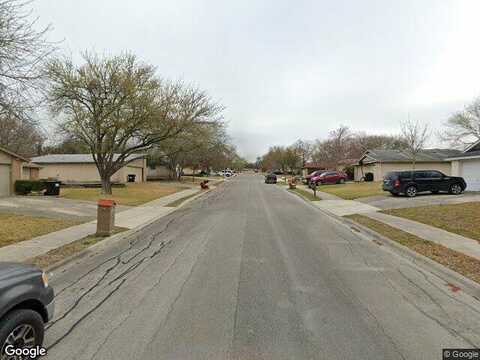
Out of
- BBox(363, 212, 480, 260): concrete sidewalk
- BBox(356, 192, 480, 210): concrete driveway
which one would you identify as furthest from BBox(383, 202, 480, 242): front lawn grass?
BBox(356, 192, 480, 210): concrete driveway

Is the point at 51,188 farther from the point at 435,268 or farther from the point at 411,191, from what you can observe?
the point at 435,268

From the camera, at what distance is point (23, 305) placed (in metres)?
3.44

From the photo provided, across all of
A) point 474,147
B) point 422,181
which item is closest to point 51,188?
point 422,181

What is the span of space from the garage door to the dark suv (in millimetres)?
25652

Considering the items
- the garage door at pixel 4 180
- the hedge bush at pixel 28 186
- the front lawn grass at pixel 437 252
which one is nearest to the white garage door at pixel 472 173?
the front lawn grass at pixel 437 252

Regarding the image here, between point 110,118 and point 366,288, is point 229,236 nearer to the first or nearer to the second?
point 366,288

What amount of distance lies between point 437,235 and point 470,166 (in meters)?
17.2

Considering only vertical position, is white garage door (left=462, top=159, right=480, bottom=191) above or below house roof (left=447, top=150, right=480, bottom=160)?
below

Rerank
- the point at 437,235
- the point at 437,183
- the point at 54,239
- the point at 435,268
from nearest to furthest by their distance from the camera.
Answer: the point at 435,268 → the point at 54,239 → the point at 437,235 → the point at 437,183

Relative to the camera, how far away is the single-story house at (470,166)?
2319 cm

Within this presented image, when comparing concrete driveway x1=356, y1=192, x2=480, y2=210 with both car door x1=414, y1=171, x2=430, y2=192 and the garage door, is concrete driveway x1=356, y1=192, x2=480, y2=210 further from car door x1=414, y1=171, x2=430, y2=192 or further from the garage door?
the garage door

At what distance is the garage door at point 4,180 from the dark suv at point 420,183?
1010 inches

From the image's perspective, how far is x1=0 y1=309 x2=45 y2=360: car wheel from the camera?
10.1 feet

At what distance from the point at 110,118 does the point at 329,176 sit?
25.7 metres
